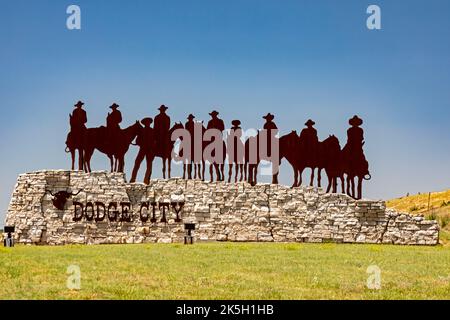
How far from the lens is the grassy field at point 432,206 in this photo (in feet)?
109

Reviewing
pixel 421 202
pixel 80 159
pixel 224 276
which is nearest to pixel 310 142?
pixel 80 159

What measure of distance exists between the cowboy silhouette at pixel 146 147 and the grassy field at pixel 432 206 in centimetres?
1357

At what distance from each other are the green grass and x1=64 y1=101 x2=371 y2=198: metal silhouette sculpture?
28.9 ft

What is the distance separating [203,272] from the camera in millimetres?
14805

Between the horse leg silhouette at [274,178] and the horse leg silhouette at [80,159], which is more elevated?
the horse leg silhouette at [80,159]

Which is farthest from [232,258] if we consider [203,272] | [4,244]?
[4,244]

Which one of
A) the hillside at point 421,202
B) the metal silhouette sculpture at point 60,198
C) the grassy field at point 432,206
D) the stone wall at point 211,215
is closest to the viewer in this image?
the stone wall at point 211,215

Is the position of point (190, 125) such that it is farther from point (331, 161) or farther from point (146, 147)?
point (331, 161)

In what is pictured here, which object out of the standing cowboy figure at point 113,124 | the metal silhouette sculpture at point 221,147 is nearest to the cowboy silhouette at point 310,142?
the metal silhouette sculpture at point 221,147

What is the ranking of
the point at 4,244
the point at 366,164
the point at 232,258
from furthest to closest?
the point at 366,164 → the point at 4,244 → the point at 232,258

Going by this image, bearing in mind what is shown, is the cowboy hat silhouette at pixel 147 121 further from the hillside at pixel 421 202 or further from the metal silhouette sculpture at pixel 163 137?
the hillside at pixel 421 202

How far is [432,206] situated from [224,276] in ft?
102

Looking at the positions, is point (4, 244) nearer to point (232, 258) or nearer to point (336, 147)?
point (232, 258)
